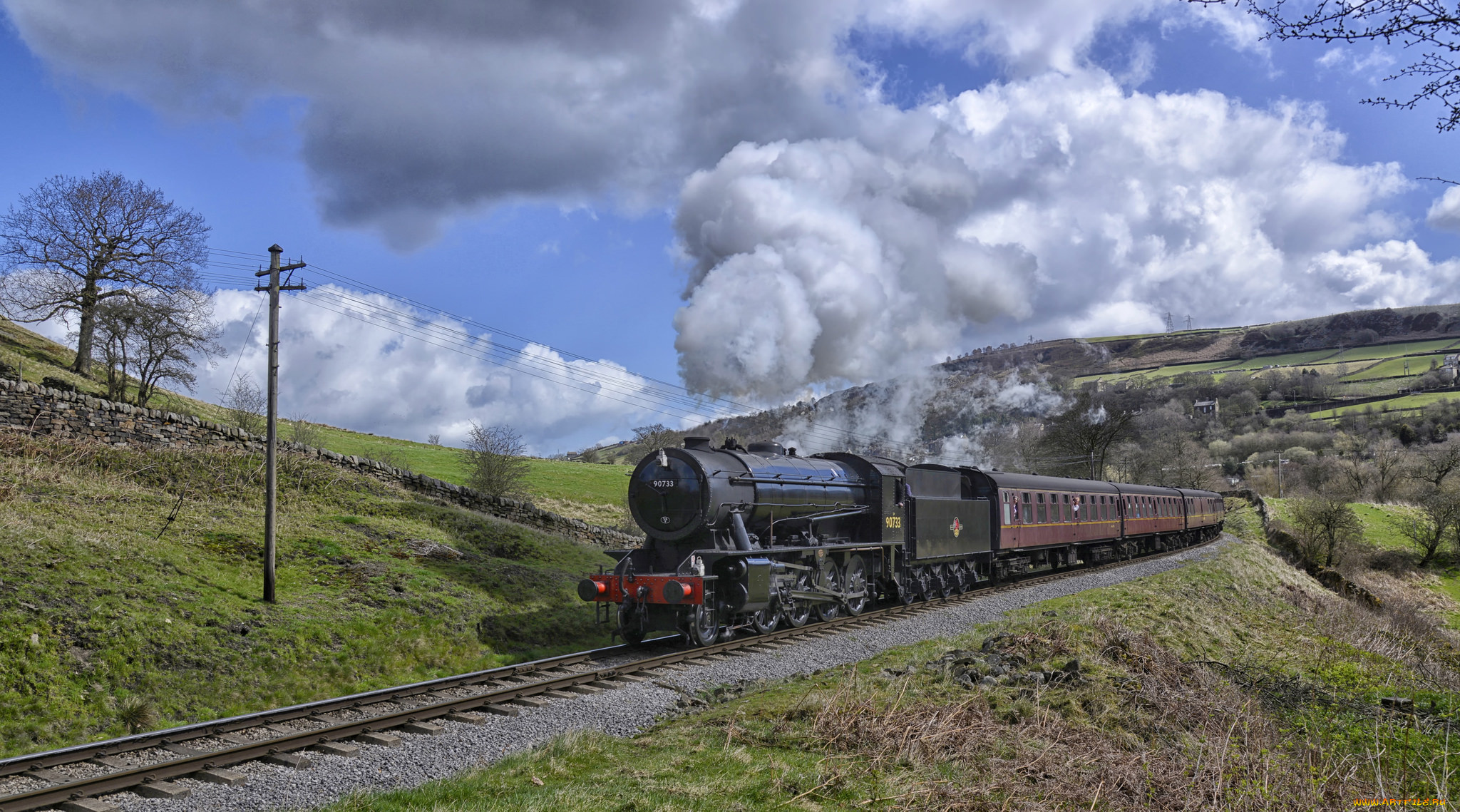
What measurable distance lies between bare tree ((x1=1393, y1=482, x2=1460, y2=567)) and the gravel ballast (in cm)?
4389

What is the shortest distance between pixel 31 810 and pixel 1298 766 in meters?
9.96

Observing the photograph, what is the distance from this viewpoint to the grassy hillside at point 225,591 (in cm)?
997

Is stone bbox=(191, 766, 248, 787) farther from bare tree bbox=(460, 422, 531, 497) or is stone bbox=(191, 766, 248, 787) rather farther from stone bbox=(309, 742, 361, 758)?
bare tree bbox=(460, 422, 531, 497)

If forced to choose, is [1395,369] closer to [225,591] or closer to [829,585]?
[829,585]

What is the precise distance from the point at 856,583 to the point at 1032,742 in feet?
30.2

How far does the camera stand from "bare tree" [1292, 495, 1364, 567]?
41.8 m

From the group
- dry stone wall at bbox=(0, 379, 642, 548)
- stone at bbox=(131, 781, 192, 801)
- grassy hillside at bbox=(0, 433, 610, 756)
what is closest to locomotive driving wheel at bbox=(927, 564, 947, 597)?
grassy hillside at bbox=(0, 433, 610, 756)

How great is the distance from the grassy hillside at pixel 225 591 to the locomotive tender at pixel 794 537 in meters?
2.79

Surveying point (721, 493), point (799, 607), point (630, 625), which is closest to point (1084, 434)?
point (799, 607)

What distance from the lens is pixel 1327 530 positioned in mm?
42094

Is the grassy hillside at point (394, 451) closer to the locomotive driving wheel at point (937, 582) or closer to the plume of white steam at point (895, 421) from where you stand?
the plume of white steam at point (895, 421)

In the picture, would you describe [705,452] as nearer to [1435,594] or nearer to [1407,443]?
[1435,594]

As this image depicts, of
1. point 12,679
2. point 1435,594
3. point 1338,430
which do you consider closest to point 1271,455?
point 1338,430

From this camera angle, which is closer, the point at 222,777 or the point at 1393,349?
the point at 222,777
